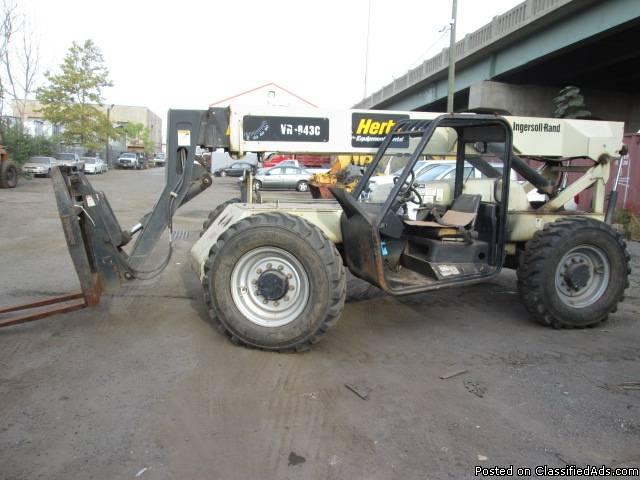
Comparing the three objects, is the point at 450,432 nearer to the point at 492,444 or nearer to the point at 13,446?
the point at 492,444

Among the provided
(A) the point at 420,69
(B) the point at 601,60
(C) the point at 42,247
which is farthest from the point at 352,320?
(A) the point at 420,69

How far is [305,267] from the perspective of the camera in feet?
→ 15.2

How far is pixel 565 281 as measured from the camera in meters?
5.52

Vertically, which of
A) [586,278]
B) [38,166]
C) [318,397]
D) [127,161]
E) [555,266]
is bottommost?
[318,397]

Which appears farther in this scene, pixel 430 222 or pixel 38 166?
pixel 38 166

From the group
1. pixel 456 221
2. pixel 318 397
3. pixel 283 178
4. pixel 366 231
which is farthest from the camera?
pixel 283 178

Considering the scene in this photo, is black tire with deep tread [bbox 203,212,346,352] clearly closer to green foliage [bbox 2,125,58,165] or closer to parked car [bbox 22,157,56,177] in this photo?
parked car [bbox 22,157,56,177]

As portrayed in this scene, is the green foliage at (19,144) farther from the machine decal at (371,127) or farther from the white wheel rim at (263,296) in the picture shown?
the white wheel rim at (263,296)

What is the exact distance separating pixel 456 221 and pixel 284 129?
205cm

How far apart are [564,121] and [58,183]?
205 inches

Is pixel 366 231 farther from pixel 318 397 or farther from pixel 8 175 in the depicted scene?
pixel 8 175

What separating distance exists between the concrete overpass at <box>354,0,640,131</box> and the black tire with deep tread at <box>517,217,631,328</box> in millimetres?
13892

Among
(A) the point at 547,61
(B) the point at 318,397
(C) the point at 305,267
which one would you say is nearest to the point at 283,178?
(A) the point at 547,61

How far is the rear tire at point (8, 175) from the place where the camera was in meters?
24.6
